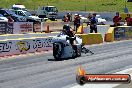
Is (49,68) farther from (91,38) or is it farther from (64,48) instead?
(91,38)

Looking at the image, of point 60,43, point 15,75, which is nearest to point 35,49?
point 60,43

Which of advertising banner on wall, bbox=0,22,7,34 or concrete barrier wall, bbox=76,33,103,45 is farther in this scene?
advertising banner on wall, bbox=0,22,7,34

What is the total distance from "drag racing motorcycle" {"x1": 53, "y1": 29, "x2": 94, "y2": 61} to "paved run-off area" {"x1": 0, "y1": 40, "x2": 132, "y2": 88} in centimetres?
40

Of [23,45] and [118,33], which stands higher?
[23,45]

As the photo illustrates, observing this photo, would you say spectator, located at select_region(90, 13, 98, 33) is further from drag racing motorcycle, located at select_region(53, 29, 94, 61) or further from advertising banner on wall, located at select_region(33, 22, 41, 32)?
drag racing motorcycle, located at select_region(53, 29, 94, 61)

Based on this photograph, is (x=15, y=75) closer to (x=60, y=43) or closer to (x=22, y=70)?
(x=22, y=70)

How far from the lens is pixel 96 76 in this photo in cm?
782

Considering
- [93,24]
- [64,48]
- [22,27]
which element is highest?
[64,48]

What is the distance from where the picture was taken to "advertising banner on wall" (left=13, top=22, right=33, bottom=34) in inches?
1315

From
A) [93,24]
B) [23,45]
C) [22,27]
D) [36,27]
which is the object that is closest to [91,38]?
[93,24]

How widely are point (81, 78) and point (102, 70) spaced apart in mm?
9361

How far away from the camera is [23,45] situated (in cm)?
2464

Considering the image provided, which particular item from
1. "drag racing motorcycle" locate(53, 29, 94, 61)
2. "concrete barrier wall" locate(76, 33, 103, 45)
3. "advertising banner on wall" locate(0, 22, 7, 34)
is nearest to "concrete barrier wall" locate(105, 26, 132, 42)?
"concrete barrier wall" locate(76, 33, 103, 45)

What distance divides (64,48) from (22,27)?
13.8m
